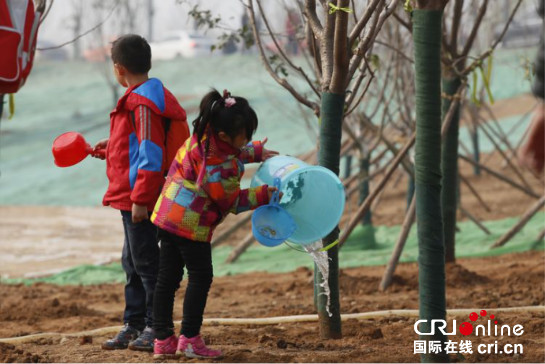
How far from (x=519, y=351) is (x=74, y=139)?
227 cm

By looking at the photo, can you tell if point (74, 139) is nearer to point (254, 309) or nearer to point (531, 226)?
point (254, 309)

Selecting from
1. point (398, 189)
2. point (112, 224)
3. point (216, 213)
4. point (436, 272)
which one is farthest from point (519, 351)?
point (398, 189)

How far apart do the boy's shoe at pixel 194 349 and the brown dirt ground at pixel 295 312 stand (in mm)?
68

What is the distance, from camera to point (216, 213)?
142 inches

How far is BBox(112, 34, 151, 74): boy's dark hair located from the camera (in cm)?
400

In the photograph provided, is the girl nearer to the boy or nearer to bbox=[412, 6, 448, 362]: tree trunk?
the boy

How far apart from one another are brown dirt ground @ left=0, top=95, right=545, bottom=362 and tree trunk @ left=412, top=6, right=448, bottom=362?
567mm

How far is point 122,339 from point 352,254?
4.95 meters

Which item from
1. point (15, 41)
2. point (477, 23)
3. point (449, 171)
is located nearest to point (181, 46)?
point (449, 171)

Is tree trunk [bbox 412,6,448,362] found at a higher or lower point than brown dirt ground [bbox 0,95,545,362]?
higher

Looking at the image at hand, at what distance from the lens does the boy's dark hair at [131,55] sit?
157 inches

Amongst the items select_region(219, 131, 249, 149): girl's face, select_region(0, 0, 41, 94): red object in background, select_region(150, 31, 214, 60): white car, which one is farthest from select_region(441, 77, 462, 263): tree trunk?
select_region(150, 31, 214, 60): white car

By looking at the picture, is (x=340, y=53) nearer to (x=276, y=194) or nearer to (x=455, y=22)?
(x=276, y=194)

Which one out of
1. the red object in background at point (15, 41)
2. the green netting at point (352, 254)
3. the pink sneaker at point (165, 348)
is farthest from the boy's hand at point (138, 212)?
the green netting at point (352, 254)
